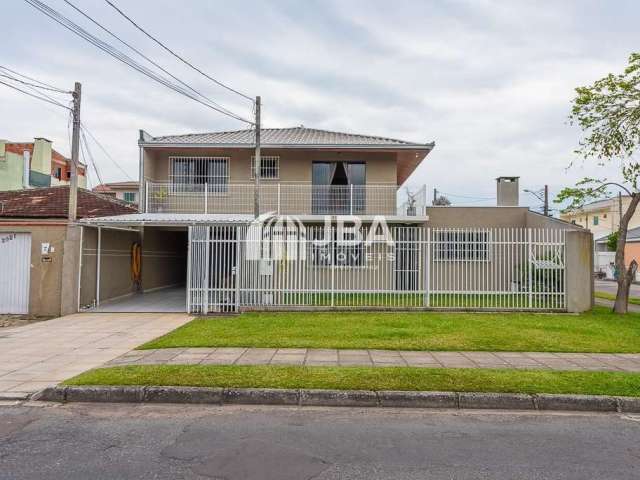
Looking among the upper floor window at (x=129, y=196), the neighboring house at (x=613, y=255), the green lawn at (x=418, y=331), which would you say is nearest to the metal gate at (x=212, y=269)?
the green lawn at (x=418, y=331)

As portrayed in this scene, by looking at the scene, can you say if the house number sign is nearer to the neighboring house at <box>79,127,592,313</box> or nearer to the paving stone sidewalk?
the neighboring house at <box>79,127,592,313</box>

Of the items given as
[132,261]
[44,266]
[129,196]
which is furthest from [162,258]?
[129,196]

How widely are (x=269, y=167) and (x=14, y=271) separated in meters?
9.53

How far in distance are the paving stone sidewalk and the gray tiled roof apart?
35.7 feet

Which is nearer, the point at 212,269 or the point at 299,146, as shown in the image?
the point at 212,269

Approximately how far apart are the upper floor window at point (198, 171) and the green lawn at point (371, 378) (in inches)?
492

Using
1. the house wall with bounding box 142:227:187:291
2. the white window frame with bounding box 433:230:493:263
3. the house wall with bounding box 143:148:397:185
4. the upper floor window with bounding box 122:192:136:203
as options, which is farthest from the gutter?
the upper floor window with bounding box 122:192:136:203

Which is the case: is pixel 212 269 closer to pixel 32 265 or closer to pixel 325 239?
pixel 325 239

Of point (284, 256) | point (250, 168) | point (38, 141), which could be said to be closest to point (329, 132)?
point (250, 168)

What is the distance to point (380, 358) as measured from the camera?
7422 millimetres

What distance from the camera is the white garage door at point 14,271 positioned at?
12367 millimetres

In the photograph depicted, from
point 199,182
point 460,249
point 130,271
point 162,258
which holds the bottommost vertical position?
point 130,271

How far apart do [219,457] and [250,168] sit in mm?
15366

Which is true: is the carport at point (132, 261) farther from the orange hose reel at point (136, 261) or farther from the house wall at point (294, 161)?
the house wall at point (294, 161)
